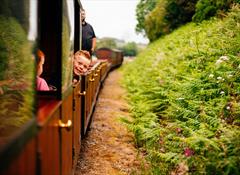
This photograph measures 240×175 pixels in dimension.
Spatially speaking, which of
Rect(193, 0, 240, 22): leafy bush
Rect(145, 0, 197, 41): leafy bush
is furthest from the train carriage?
Rect(145, 0, 197, 41): leafy bush

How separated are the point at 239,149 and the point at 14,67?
9.35ft

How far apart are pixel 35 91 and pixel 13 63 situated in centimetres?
223

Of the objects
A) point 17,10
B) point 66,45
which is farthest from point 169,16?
point 66,45

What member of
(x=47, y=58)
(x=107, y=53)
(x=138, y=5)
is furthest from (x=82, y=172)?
(x=138, y=5)

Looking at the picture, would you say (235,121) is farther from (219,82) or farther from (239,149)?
(219,82)

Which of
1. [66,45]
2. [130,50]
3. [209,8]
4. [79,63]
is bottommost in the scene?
[79,63]

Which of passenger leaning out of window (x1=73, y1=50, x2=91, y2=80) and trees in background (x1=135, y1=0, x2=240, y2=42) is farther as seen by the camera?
trees in background (x1=135, y1=0, x2=240, y2=42)

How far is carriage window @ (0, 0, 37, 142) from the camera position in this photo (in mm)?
3023

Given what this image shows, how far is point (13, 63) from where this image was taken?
4.03 m

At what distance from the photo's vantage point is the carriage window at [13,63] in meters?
3.02

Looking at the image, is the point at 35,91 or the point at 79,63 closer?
the point at 35,91

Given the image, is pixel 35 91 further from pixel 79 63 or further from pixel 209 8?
pixel 209 8

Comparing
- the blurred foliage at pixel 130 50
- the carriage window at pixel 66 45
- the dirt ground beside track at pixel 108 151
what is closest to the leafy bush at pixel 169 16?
the dirt ground beside track at pixel 108 151

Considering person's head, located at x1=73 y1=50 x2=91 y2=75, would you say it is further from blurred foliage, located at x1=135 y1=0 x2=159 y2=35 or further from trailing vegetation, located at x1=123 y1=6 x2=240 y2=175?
blurred foliage, located at x1=135 y1=0 x2=159 y2=35
